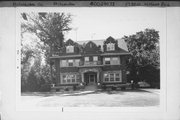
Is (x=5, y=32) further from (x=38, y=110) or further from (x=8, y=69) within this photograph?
(x=38, y=110)

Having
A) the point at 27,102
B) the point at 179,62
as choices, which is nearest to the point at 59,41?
the point at 27,102

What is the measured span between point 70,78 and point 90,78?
0.51ft

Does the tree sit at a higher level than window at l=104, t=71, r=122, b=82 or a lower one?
higher

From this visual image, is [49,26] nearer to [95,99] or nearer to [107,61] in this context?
[107,61]

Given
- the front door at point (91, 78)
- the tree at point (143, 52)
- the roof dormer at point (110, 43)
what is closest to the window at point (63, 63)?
the front door at point (91, 78)

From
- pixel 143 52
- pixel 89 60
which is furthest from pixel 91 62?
pixel 143 52

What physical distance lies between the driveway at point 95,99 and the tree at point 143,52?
119 millimetres

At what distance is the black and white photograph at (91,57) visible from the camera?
165 cm

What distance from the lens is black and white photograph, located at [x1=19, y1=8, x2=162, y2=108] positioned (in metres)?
1.65

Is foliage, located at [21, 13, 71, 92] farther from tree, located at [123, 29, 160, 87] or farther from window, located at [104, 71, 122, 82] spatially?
tree, located at [123, 29, 160, 87]

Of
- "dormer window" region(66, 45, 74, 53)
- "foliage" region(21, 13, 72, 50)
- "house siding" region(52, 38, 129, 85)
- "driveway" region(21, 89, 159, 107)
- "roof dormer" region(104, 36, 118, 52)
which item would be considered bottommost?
"driveway" region(21, 89, 159, 107)

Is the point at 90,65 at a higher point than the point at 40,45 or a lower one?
lower

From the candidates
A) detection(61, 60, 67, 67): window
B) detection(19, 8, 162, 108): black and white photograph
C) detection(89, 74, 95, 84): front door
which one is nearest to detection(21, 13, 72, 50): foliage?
detection(19, 8, 162, 108): black and white photograph

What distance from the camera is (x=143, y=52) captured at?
1.70 m
